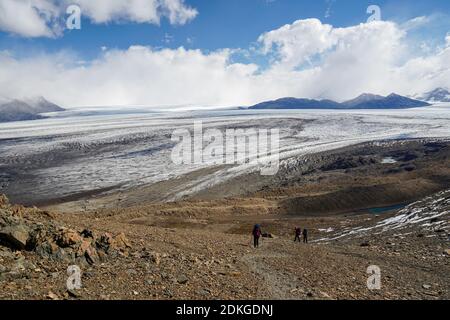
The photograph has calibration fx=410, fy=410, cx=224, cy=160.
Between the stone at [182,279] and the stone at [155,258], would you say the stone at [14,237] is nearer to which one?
the stone at [155,258]

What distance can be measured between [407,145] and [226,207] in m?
45.5

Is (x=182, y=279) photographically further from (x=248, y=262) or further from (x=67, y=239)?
(x=67, y=239)

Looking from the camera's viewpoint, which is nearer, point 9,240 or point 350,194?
point 9,240

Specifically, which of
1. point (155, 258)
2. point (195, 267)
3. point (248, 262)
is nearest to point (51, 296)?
point (155, 258)

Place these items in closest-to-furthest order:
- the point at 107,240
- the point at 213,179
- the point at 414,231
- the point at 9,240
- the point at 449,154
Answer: the point at 9,240
the point at 107,240
the point at 414,231
the point at 213,179
the point at 449,154

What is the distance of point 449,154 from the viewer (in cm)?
5494

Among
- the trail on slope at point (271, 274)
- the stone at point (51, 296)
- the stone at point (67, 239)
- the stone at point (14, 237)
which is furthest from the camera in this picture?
the stone at point (67, 239)

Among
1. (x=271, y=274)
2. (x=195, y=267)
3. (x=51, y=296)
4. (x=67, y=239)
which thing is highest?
(x=67, y=239)

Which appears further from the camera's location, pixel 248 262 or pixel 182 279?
pixel 248 262

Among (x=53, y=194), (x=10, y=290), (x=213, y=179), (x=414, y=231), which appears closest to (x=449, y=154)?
(x=213, y=179)

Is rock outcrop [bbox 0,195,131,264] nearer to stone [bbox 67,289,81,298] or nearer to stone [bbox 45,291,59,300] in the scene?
stone [bbox 67,289,81,298]

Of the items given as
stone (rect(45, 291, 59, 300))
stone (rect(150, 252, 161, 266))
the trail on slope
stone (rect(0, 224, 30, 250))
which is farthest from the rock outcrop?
the trail on slope

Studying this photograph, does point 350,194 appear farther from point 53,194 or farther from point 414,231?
point 53,194

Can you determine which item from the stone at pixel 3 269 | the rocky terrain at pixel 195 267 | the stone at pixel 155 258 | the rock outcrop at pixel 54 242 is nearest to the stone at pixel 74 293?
the rocky terrain at pixel 195 267
